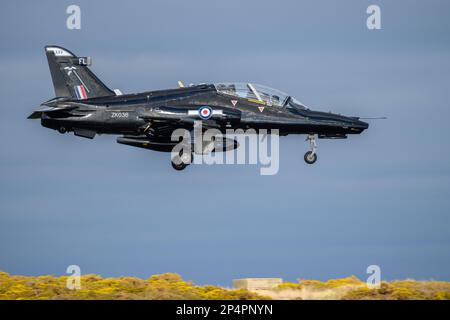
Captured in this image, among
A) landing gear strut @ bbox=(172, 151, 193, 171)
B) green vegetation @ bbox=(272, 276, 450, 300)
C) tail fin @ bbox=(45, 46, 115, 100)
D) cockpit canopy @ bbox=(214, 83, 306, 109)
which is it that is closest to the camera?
green vegetation @ bbox=(272, 276, 450, 300)

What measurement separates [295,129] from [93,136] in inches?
322

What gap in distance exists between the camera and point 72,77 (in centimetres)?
4981

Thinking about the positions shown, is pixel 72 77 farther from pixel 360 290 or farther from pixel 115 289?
pixel 360 290

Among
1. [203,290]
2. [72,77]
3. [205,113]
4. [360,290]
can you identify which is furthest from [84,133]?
[360,290]

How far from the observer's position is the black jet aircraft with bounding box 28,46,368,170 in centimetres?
4719

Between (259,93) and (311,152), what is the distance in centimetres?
329

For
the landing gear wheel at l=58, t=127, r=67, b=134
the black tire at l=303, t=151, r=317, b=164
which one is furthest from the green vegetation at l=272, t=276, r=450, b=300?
the landing gear wheel at l=58, t=127, r=67, b=134

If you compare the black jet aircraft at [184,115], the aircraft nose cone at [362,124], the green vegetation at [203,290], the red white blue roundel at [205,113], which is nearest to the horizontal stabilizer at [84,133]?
the black jet aircraft at [184,115]

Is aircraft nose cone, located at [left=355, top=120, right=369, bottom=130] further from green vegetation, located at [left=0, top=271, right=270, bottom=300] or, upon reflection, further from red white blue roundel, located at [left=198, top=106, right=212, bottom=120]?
green vegetation, located at [left=0, top=271, right=270, bottom=300]
